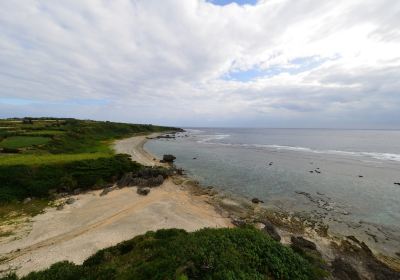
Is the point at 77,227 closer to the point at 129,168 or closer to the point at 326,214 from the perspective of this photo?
the point at 129,168

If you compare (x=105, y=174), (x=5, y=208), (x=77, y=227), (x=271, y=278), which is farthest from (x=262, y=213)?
(x=5, y=208)

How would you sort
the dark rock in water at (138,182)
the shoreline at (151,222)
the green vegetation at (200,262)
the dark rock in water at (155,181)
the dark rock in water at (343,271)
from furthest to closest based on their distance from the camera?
1. the dark rock in water at (155,181)
2. the dark rock in water at (138,182)
3. the shoreline at (151,222)
4. the dark rock in water at (343,271)
5. the green vegetation at (200,262)

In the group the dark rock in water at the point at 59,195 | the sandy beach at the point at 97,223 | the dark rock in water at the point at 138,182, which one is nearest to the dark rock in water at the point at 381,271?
the sandy beach at the point at 97,223

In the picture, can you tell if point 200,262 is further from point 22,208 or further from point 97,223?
point 22,208

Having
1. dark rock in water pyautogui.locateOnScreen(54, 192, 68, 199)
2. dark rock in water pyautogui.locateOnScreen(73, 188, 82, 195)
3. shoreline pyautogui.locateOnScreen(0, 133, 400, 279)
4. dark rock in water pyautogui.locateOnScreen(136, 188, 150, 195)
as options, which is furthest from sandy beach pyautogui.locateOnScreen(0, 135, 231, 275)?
dark rock in water pyautogui.locateOnScreen(54, 192, 68, 199)

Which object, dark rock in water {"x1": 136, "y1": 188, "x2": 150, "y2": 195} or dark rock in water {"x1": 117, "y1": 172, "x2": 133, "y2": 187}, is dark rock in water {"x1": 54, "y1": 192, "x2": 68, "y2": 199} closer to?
dark rock in water {"x1": 117, "y1": 172, "x2": 133, "y2": 187}

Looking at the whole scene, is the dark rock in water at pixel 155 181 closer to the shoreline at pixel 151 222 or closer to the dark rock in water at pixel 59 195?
the shoreline at pixel 151 222
